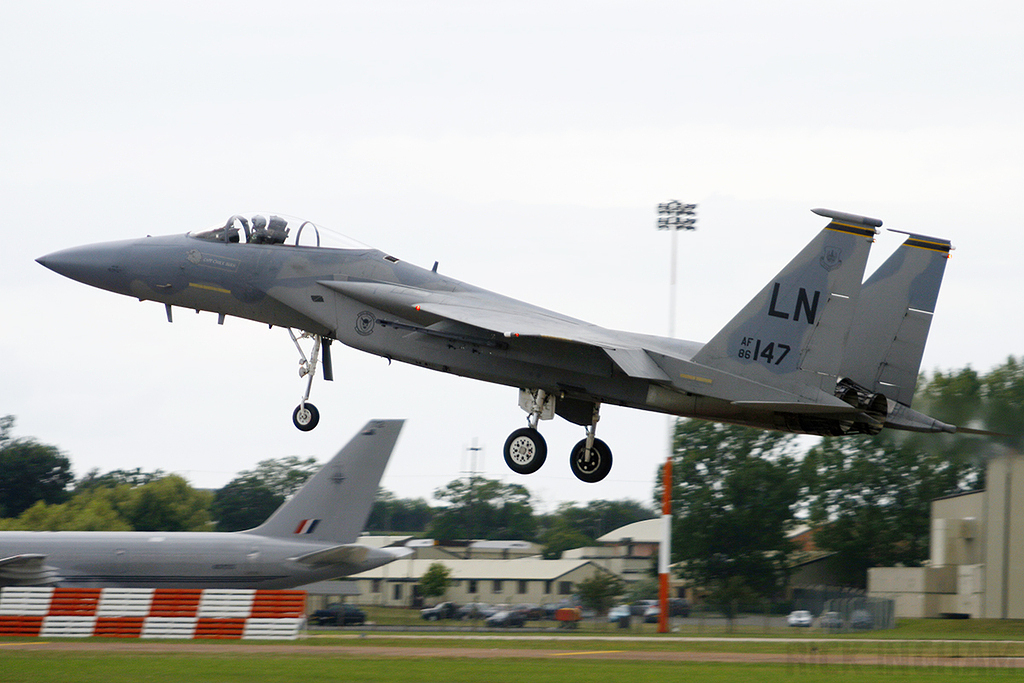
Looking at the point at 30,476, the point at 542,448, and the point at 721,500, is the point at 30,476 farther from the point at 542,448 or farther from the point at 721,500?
the point at 542,448

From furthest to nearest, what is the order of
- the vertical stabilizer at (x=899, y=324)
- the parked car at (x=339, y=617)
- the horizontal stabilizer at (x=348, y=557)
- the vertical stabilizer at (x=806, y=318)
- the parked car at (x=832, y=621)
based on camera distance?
1. the parked car at (x=339, y=617)
2. the parked car at (x=832, y=621)
3. the horizontal stabilizer at (x=348, y=557)
4. the vertical stabilizer at (x=899, y=324)
5. the vertical stabilizer at (x=806, y=318)

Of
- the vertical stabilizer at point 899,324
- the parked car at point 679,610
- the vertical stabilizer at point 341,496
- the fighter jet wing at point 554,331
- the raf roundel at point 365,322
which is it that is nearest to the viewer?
the fighter jet wing at point 554,331

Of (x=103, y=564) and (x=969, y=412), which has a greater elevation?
(x=969, y=412)

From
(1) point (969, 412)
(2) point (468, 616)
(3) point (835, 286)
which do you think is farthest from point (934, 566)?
(3) point (835, 286)

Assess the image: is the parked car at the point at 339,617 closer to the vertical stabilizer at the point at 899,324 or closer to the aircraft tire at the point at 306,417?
the aircraft tire at the point at 306,417

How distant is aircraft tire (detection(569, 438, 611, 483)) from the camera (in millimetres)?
20031

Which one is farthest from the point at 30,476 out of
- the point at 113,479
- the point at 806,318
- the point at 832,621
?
the point at 806,318

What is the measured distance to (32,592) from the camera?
30422 mm

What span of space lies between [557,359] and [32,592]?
18875 millimetres

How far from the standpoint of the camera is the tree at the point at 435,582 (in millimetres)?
61844

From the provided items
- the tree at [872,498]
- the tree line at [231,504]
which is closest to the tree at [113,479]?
the tree line at [231,504]

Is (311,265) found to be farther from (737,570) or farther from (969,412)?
(737,570)

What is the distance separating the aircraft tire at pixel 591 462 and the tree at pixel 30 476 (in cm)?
6043

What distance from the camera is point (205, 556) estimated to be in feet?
104
